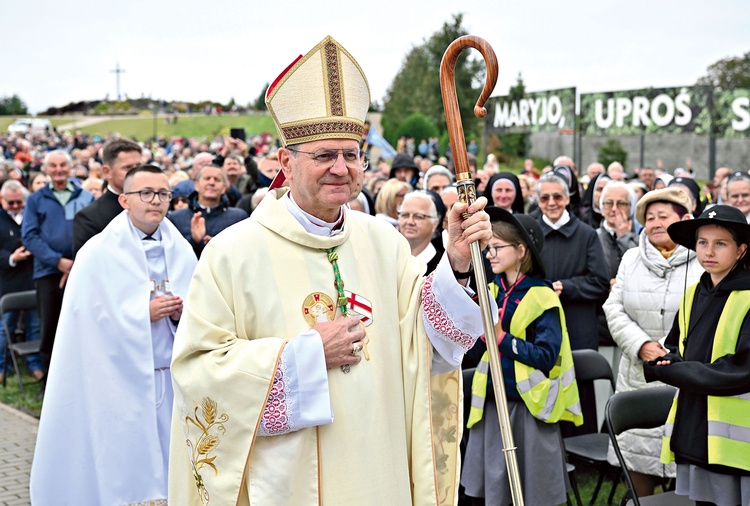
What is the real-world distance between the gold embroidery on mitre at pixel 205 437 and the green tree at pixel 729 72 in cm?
4982

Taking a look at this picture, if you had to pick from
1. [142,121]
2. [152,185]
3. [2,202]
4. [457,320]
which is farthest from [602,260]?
[142,121]

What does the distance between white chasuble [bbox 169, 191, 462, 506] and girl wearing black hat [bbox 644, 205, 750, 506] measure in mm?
1490

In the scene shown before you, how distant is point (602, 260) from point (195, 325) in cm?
423

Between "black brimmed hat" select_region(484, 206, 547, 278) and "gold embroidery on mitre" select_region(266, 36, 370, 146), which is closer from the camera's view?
"gold embroidery on mitre" select_region(266, 36, 370, 146)

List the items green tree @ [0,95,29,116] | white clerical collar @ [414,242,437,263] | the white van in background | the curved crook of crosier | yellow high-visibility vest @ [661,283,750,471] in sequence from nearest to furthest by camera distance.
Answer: the curved crook of crosier < yellow high-visibility vest @ [661,283,750,471] < white clerical collar @ [414,242,437,263] < the white van in background < green tree @ [0,95,29,116]

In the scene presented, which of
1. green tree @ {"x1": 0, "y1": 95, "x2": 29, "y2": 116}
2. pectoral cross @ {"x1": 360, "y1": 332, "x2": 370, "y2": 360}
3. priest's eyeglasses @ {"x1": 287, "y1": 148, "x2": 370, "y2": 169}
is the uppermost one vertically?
green tree @ {"x1": 0, "y1": 95, "x2": 29, "y2": 116}

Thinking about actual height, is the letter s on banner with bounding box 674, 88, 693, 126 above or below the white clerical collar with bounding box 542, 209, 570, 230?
above

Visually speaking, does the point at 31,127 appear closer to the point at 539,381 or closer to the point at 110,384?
the point at 110,384

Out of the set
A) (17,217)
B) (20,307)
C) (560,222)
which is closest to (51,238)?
(20,307)

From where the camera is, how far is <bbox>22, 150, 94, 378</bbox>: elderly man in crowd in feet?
28.8

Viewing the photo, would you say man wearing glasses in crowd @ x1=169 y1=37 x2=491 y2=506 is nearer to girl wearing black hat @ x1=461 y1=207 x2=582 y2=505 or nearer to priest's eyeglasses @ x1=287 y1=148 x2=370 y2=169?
priest's eyeglasses @ x1=287 y1=148 x2=370 y2=169

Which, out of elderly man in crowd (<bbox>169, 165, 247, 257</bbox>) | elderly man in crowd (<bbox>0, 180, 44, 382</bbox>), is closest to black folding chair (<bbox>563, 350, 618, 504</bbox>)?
elderly man in crowd (<bbox>169, 165, 247, 257</bbox>)

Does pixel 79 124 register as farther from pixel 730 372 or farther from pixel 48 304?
pixel 730 372

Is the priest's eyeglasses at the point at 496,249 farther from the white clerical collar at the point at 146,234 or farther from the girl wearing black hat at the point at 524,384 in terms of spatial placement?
the white clerical collar at the point at 146,234
